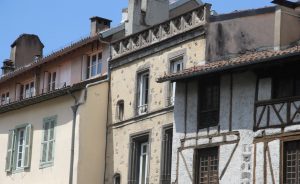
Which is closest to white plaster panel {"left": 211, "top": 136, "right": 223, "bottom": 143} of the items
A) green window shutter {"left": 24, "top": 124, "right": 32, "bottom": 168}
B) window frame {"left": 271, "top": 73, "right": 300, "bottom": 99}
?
window frame {"left": 271, "top": 73, "right": 300, "bottom": 99}

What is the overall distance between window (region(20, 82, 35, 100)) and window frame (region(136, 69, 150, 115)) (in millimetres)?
10457

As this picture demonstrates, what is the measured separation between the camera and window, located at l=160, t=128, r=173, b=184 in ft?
107

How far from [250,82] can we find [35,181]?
12.9 m

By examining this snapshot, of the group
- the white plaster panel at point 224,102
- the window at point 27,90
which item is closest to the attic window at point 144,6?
the window at point 27,90

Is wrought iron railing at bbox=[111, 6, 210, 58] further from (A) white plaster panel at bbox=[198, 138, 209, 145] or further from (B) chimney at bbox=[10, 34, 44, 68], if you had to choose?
(B) chimney at bbox=[10, 34, 44, 68]

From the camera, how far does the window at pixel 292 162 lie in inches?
1043

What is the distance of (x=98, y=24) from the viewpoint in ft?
146

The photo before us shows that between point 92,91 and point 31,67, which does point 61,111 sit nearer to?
point 92,91

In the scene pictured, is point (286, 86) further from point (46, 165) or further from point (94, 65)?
point (94, 65)

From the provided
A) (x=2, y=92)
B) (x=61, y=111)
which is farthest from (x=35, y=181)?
(x=2, y=92)

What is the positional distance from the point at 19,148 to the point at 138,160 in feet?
24.3

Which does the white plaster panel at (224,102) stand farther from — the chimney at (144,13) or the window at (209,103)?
the chimney at (144,13)

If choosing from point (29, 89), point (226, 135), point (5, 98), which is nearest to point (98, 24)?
point (29, 89)

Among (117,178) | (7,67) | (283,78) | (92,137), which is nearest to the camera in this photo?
(283,78)
